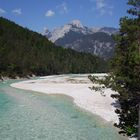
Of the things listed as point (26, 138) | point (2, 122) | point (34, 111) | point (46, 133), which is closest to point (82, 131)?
point (46, 133)

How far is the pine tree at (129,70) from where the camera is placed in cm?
2439

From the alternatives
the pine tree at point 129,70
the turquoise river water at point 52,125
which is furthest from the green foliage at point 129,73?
the turquoise river water at point 52,125

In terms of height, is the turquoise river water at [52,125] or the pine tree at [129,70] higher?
the pine tree at [129,70]

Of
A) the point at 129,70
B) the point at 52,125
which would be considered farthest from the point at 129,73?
the point at 52,125

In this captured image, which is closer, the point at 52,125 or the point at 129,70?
the point at 129,70

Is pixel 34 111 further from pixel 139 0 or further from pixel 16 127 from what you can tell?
pixel 139 0

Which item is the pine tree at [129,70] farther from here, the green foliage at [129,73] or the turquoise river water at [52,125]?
the turquoise river water at [52,125]

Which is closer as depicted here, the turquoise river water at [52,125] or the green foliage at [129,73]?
the green foliage at [129,73]

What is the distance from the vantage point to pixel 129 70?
89.0 ft

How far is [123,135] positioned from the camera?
29.5 metres

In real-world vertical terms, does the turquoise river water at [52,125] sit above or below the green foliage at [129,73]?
below

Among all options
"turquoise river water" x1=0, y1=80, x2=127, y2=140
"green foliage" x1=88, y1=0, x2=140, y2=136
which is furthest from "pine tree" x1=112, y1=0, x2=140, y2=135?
"turquoise river water" x1=0, y1=80, x2=127, y2=140

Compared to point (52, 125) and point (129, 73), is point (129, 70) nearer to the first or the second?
point (129, 73)

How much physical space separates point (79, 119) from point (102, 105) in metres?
8.96
